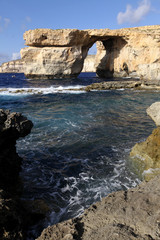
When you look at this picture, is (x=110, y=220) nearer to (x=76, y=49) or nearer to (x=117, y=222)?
(x=117, y=222)

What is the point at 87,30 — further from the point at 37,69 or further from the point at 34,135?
the point at 34,135

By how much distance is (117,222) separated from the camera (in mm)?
2160

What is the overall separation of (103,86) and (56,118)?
16203 mm

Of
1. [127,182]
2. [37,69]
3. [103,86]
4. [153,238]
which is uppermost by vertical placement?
[37,69]

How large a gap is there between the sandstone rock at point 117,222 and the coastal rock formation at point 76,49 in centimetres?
3671

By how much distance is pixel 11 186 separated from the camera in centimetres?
466

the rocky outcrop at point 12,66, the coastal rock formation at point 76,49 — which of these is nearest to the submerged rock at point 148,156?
the coastal rock formation at point 76,49

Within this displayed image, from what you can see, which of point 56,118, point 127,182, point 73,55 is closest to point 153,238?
point 127,182

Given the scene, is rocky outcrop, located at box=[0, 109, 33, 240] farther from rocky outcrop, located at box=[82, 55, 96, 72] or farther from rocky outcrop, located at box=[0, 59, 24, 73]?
rocky outcrop, located at box=[0, 59, 24, 73]

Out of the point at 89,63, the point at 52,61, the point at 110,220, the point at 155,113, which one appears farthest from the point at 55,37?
the point at 89,63

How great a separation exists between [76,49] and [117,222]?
→ 138 feet

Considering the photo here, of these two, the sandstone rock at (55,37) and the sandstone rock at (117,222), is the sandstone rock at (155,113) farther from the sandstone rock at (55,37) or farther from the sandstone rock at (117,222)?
the sandstone rock at (55,37)

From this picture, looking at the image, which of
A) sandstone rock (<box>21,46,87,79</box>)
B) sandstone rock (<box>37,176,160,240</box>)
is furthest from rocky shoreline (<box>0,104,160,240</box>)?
sandstone rock (<box>21,46,87,79</box>)

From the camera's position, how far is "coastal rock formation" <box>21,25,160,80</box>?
36500 millimetres
